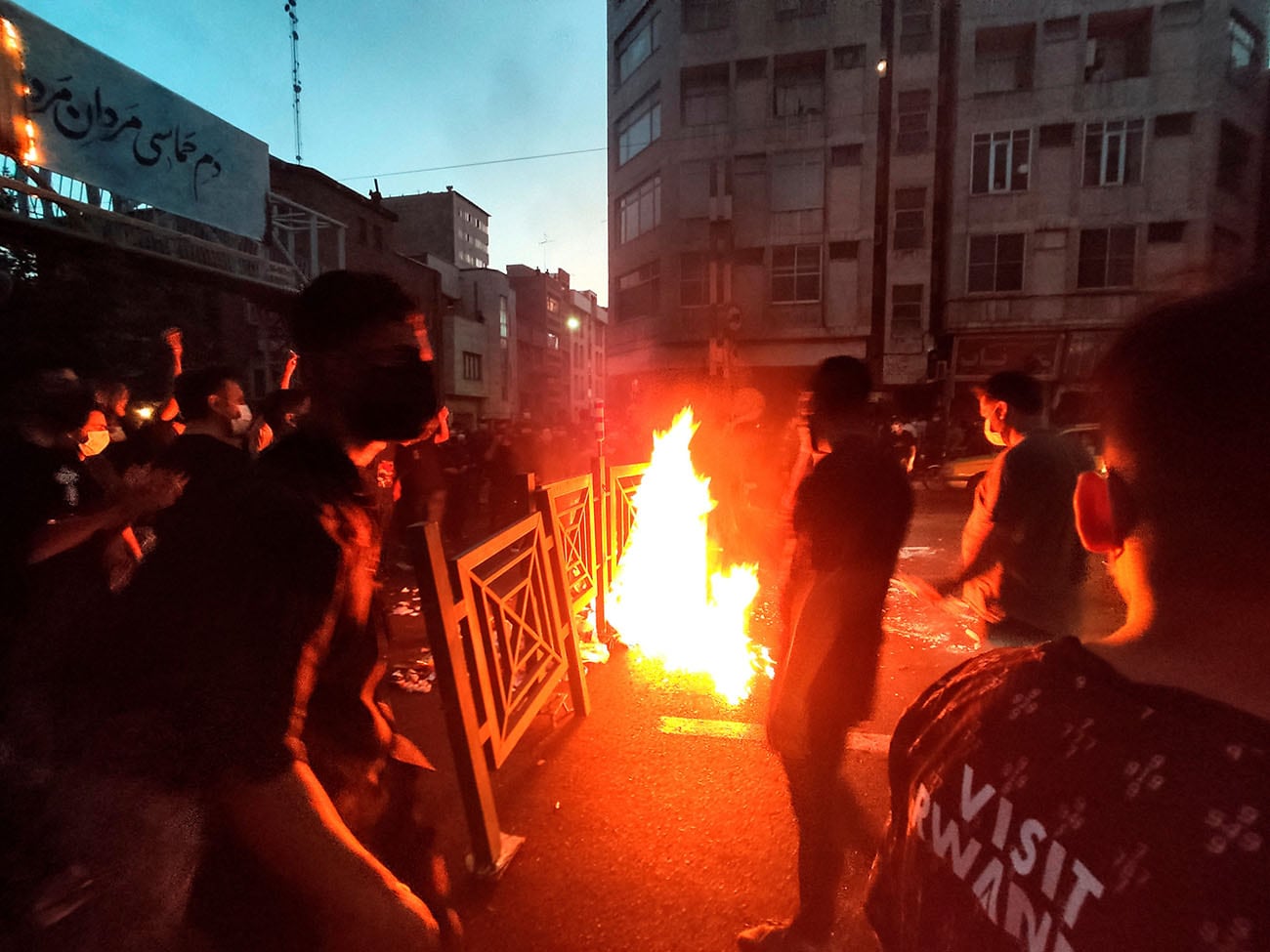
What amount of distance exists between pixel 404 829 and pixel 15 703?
1.20 meters

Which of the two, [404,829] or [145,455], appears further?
[145,455]

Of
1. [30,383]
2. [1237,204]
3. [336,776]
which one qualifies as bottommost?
[336,776]

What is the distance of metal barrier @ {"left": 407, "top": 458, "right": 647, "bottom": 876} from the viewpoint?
115 inches

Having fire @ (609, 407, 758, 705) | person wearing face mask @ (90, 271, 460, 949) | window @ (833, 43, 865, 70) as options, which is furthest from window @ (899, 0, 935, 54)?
person wearing face mask @ (90, 271, 460, 949)

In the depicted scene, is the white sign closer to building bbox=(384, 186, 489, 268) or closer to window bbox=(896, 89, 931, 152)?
window bbox=(896, 89, 931, 152)

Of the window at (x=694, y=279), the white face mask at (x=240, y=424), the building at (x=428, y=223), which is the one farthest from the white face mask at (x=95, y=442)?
the building at (x=428, y=223)

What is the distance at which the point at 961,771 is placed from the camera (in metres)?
0.94

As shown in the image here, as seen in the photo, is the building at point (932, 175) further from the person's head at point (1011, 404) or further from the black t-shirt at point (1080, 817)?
the black t-shirt at point (1080, 817)

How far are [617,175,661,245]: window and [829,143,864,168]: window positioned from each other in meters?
7.96

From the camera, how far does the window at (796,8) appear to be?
2764 centimetres

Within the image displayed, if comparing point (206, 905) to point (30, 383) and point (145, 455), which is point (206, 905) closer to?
point (30, 383)

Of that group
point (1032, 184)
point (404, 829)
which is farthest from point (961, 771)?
point (1032, 184)

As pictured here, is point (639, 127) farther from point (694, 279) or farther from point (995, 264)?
point (995, 264)

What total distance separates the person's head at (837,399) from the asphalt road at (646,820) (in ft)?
6.01
